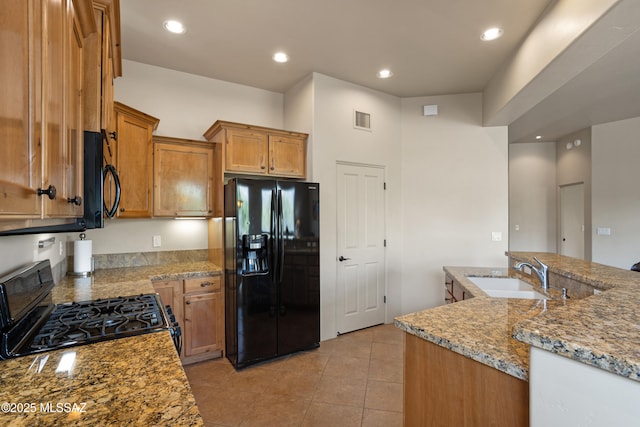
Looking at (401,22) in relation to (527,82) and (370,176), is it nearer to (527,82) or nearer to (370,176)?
(527,82)

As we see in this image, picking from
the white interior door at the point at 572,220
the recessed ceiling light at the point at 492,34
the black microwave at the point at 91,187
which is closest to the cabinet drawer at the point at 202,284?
the black microwave at the point at 91,187

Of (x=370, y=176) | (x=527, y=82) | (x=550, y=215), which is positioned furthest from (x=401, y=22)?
(x=550, y=215)

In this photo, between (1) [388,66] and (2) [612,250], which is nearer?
(1) [388,66]

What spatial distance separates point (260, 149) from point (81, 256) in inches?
73.9

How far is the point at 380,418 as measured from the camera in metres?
2.20

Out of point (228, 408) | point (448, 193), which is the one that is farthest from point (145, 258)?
point (448, 193)

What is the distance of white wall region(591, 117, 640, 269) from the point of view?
5.24 meters

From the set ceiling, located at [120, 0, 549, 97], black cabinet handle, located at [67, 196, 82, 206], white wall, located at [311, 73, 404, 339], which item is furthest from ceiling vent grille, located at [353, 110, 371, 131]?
black cabinet handle, located at [67, 196, 82, 206]

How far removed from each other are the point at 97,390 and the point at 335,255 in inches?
111

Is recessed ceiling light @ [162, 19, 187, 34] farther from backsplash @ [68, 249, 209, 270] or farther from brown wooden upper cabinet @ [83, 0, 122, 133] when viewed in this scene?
backsplash @ [68, 249, 209, 270]

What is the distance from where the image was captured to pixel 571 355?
76 cm

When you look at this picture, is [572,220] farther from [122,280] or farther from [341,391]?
[122,280]

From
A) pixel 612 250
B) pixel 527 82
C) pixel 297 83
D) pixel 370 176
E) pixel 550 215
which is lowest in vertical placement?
pixel 612 250

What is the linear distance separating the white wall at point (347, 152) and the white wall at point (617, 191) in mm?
4063
